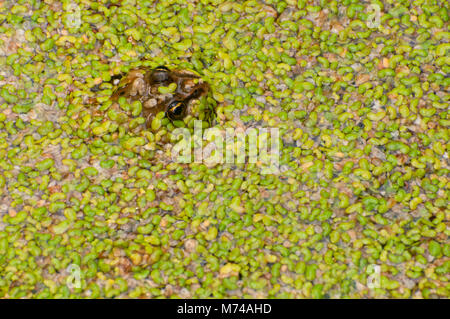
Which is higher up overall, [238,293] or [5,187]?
[5,187]

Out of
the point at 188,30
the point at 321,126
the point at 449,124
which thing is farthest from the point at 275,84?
the point at 449,124

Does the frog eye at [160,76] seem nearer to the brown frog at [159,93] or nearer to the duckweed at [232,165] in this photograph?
the brown frog at [159,93]

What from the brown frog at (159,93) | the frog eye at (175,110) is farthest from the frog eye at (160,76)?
the frog eye at (175,110)

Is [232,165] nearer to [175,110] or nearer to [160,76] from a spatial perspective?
[175,110]

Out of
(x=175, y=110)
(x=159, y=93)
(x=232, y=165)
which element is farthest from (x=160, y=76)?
(x=232, y=165)

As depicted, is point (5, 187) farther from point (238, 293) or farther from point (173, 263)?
point (238, 293)

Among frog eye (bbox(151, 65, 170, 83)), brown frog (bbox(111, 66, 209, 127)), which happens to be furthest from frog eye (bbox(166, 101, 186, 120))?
frog eye (bbox(151, 65, 170, 83))

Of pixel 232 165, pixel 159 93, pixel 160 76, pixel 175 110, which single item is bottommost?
pixel 232 165
